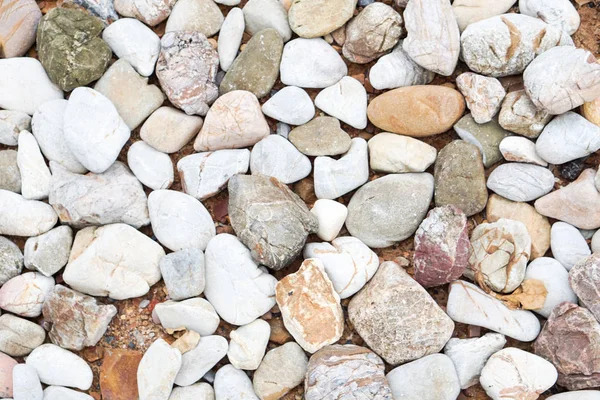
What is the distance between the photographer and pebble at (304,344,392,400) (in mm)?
1501

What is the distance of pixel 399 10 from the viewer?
5.62 ft

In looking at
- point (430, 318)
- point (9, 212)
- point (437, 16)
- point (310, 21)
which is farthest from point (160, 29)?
point (430, 318)

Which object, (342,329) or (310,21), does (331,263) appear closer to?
(342,329)

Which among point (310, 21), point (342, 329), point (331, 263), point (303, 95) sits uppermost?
point (310, 21)

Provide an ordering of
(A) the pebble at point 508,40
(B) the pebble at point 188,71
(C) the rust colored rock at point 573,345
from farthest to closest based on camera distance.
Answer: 1. (B) the pebble at point 188,71
2. (A) the pebble at point 508,40
3. (C) the rust colored rock at point 573,345

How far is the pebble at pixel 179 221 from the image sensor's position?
1645mm

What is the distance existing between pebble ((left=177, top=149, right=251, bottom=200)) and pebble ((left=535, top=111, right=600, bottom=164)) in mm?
737

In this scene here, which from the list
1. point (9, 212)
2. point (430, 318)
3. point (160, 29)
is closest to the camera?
point (430, 318)

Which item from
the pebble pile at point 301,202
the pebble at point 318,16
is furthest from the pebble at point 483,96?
the pebble at point 318,16

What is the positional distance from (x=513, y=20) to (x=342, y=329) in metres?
0.87

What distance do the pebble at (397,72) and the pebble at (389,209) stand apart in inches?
9.4

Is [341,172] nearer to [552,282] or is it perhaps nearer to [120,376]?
[552,282]

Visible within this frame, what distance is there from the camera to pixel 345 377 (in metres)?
1.51

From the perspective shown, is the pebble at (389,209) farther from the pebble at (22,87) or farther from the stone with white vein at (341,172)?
the pebble at (22,87)
